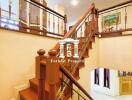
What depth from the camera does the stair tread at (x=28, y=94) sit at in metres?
2.51

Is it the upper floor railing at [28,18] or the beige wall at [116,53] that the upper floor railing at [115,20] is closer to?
the upper floor railing at [28,18]

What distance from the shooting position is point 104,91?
5258 millimetres

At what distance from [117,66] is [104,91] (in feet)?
6.38

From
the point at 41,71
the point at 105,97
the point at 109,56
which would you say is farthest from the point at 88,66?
the point at 105,97

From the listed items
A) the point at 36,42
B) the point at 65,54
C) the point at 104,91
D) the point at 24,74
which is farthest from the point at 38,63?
the point at 104,91

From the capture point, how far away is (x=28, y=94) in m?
2.64

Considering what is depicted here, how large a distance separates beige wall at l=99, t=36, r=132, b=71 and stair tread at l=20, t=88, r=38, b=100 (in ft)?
6.42

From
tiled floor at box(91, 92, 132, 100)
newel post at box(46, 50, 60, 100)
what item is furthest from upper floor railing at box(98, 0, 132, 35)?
newel post at box(46, 50, 60, 100)

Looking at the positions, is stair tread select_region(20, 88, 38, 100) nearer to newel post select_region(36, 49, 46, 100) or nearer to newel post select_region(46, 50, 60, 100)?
newel post select_region(36, 49, 46, 100)

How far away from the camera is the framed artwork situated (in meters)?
6.77

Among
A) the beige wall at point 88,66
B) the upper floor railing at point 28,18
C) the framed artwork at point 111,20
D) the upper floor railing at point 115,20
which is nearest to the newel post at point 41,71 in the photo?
the upper floor railing at point 28,18

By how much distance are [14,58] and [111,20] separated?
18.1 feet

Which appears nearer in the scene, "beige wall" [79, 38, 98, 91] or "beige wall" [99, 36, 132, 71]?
"beige wall" [79, 38, 98, 91]

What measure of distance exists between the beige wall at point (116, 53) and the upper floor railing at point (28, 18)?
4.07 feet
